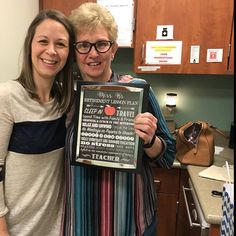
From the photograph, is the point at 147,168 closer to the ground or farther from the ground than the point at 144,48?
closer to the ground

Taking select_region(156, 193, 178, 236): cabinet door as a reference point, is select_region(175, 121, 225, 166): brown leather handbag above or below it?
above

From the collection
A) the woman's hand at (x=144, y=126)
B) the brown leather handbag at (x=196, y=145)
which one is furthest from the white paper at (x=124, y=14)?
the woman's hand at (x=144, y=126)

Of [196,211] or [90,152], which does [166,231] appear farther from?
[90,152]

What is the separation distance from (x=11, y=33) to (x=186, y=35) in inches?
45.2

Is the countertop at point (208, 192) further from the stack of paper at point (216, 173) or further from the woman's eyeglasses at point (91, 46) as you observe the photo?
the woman's eyeglasses at point (91, 46)

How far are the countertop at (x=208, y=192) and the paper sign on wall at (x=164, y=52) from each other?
71 cm

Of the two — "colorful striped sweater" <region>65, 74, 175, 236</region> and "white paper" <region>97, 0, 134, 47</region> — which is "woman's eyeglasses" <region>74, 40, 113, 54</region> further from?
"white paper" <region>97, 0, 134, 47</region>

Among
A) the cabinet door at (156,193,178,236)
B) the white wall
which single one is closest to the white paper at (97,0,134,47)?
the white wall

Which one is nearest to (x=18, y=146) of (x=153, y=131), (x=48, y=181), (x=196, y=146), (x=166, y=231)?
(x=48, y=181)

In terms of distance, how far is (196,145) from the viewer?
186cm

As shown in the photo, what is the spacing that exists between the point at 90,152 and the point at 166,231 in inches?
49.4

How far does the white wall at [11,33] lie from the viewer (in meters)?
1.80

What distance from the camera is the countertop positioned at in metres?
1.21

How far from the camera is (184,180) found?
193cm
